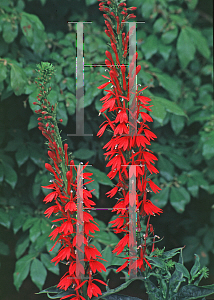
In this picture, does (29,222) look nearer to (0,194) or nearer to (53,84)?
(0,194)

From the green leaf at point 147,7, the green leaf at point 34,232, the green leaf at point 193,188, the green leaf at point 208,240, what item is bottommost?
the green leaf at point 208,240

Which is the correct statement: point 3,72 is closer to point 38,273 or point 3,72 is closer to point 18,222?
point 18,222

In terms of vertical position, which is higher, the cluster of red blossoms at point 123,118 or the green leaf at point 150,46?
the green leaf at point 150,46

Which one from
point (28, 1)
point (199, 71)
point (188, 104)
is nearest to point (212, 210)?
point (188, 104)

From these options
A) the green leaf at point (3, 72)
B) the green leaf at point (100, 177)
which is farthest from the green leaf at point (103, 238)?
the green leaf at point (3, 72)

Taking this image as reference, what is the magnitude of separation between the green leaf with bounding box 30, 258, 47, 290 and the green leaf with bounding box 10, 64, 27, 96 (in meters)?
0.45

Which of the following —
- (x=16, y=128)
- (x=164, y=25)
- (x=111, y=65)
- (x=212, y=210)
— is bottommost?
(x=212, y=210)

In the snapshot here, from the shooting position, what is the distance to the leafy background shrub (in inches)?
33.8

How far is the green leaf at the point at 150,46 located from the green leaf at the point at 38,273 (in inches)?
26.0

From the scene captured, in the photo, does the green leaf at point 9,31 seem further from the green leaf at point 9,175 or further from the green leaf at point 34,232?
the green leaf at point 34,232

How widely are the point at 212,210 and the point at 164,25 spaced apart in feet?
2.11

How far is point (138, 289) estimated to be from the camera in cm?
83

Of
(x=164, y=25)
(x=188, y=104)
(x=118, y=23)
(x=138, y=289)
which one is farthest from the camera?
(x=188, y=104)

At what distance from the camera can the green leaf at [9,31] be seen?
89 cm
